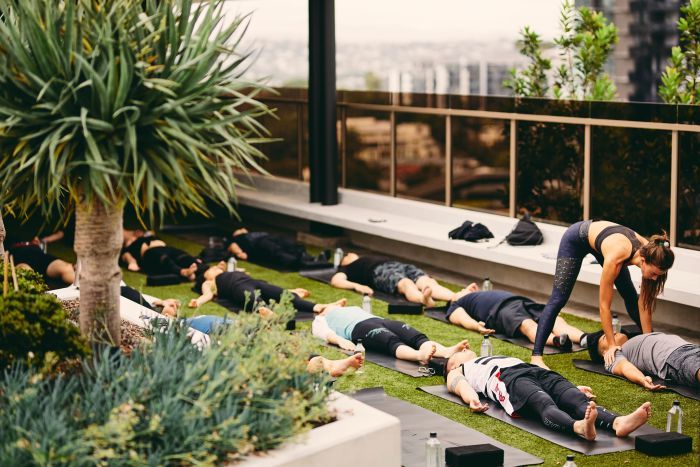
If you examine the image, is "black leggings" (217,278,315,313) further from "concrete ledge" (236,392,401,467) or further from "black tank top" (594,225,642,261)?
"concrete ledge" (236,392,401,467)

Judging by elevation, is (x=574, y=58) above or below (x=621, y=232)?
above

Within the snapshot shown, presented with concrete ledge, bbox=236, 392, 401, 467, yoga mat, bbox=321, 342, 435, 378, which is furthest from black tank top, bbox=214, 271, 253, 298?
concrete ledge, bbox=236, 392, 401, 467

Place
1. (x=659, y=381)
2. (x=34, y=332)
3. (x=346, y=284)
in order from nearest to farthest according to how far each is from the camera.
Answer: (x=34, y=332), (x=659, y=381), (x=346, y=284)

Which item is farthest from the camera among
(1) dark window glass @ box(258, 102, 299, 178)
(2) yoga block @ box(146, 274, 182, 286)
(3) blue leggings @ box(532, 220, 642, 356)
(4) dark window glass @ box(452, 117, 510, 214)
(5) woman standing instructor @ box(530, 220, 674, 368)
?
(1) dark window glass @ box(258, 102, 299, 178)


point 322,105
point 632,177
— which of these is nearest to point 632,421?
point 632,177

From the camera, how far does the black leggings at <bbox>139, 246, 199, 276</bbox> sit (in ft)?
32.2

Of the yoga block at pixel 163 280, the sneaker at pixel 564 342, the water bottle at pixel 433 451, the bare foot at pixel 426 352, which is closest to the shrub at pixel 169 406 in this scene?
the water bottle at pixel 433 451

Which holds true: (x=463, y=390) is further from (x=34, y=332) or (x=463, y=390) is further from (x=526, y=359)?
(x=34, y=332)

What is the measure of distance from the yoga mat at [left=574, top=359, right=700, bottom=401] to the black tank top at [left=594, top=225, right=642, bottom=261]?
0.77 meters

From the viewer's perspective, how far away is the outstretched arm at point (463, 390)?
5.88 metres

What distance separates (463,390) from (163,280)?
13.9 feet

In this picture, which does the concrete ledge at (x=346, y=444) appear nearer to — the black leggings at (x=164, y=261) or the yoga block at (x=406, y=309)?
the yoga block at (x=406, y=309)

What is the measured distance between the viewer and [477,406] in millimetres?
5875

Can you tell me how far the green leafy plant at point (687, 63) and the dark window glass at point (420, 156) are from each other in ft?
8.06
